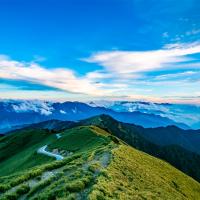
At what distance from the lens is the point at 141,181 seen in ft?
117

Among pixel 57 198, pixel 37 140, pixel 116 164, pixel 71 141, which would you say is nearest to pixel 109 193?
pixel 57 198

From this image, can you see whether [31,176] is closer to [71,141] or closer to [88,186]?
[88,186]

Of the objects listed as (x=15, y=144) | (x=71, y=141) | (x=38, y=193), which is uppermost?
(x=38, y=193)

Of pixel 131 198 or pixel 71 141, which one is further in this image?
pixel 71 141

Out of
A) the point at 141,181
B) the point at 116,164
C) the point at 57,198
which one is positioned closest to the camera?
the point at 57,198

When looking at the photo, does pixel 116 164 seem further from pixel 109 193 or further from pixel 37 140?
pixel 37 140

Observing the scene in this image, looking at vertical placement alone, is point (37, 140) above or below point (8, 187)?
below

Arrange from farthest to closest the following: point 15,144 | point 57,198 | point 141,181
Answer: point 15,144
point 141,181
point 57,198

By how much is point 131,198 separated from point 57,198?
699 centimetres

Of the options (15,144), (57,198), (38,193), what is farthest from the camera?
(15,144)

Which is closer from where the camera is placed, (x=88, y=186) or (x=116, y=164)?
(x=88, y=186)

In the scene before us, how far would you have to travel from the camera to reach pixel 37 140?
468 feet

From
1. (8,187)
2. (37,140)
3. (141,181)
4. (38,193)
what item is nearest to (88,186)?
(38,193)

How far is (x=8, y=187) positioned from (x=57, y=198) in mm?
6764
